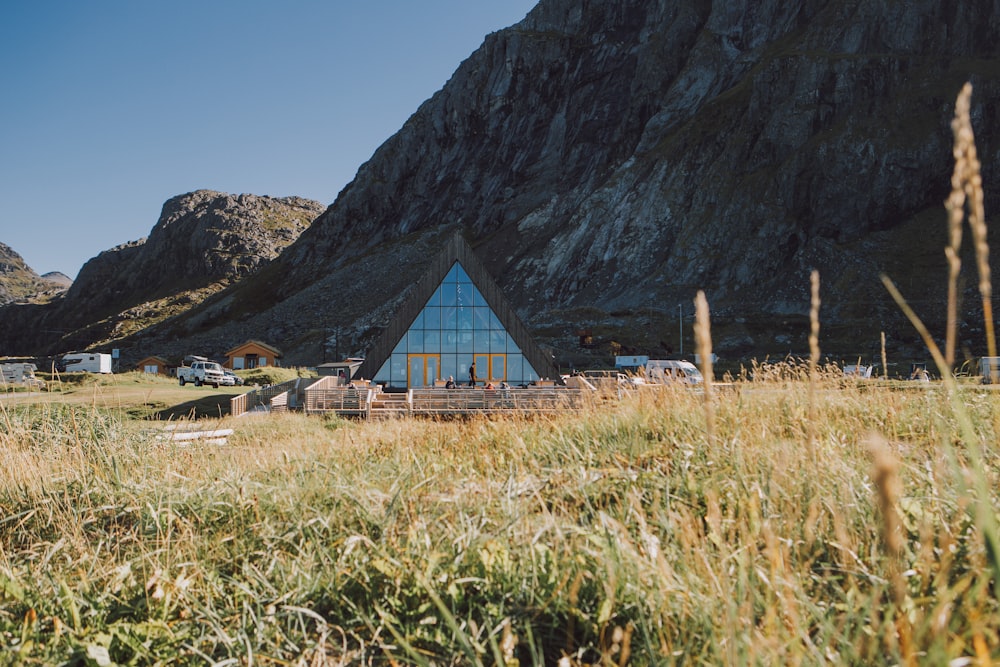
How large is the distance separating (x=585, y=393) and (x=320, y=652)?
5216 millimetres

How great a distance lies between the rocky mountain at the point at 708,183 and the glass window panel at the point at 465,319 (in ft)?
125

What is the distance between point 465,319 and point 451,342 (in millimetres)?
1289

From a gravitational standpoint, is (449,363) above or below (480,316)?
below

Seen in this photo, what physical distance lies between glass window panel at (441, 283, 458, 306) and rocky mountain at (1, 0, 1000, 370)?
3835 centimetres

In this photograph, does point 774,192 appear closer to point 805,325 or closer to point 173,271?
point 805,325

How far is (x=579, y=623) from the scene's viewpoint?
→ 286 centimetres

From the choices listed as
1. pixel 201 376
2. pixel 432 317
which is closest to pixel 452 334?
pixel 432 317

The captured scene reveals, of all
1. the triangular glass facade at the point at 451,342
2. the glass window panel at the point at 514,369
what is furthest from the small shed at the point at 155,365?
the glass window panel at the point at 514,369

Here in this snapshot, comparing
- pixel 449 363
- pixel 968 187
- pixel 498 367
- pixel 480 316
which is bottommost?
pixel 498 367

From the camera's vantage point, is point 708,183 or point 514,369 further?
point 708,183

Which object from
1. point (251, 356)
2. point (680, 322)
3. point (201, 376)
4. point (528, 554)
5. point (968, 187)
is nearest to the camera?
point (968, 187)

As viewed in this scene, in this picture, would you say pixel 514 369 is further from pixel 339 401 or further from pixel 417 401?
pixel 339 401

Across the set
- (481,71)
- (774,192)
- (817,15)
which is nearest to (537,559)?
(774,192)

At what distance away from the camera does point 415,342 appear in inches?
1104
